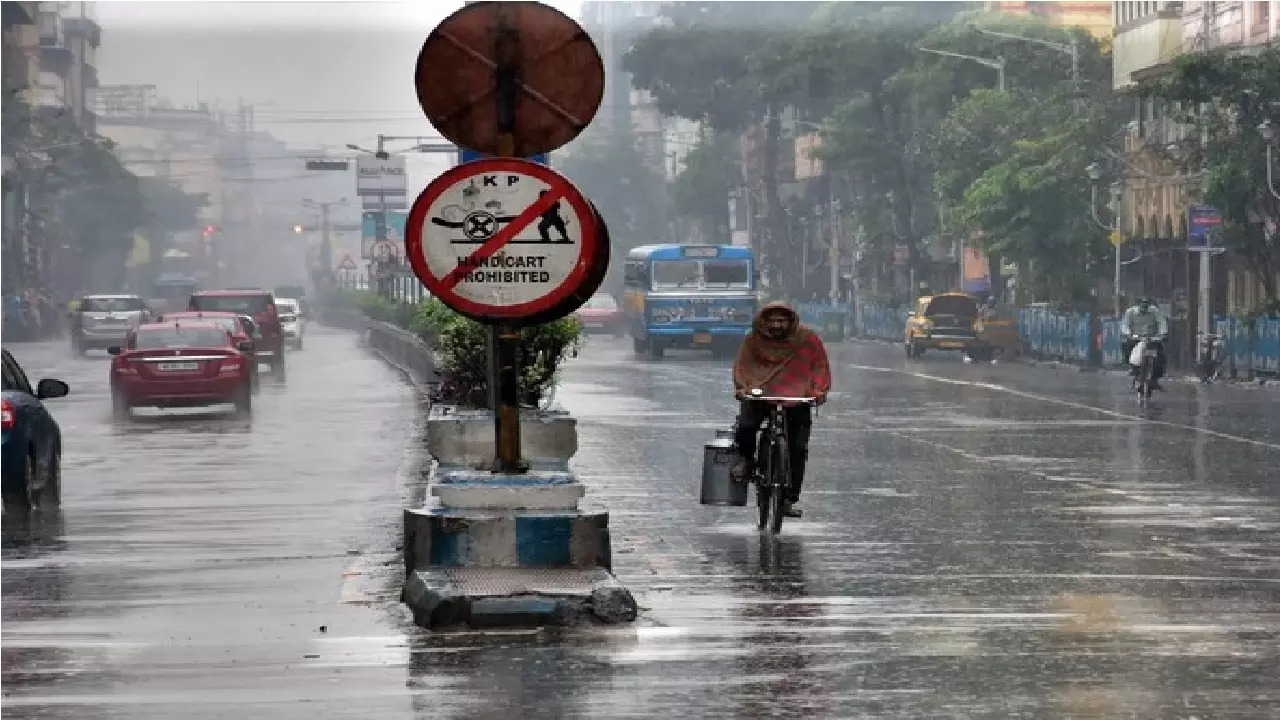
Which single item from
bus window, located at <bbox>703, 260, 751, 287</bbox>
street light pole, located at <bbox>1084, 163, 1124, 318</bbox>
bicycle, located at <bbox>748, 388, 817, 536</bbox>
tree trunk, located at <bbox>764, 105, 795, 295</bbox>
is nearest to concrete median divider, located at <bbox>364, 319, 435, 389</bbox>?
bus window, located at <bbox>703, 260, 751, 287</bbox>

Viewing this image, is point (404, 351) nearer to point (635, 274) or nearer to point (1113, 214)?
point (635, 274)

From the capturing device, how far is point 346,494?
79.7ft

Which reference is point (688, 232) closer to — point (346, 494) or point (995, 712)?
point (346, 494)

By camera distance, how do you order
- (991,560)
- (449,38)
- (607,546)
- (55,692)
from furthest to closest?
1. (991,560)
2. (607,546)
3. (449,38)
4. (55,692)

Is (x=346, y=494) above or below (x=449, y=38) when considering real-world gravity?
below

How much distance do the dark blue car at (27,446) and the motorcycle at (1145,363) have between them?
69.3 feet

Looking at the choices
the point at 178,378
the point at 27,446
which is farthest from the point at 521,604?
the point at 178,378

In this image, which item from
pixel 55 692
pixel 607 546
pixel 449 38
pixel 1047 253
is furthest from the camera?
pixel 1047 253

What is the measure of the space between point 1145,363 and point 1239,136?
1722 centimetres

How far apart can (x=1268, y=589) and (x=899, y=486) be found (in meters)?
8.84

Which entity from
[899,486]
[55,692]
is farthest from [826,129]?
[55,692]

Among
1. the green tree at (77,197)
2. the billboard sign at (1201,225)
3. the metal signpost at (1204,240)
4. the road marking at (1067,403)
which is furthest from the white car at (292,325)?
the green tree at (77,197)

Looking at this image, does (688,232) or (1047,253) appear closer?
(1047,253)

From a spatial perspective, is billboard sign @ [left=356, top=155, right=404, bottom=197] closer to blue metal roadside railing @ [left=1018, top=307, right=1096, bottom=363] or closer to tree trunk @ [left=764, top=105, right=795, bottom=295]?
tree trunk @ [left=764, top=105, right=795, bottom=295]
